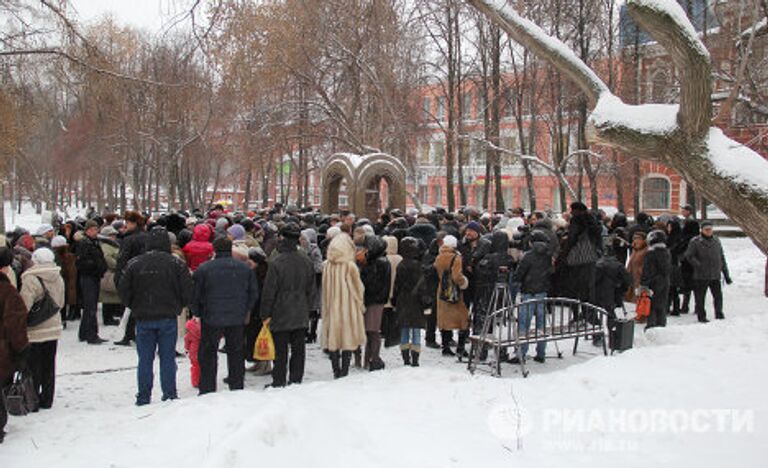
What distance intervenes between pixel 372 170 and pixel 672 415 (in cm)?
1470

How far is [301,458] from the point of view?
4953 millimetres

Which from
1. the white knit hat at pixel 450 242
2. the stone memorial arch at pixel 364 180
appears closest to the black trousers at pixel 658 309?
the white knit hat at pixel 450 242

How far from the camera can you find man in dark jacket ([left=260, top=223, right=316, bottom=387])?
23.7 ft

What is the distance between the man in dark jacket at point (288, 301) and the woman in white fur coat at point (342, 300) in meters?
0.37

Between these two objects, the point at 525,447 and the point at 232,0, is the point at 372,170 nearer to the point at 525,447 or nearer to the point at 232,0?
the point at 232,0

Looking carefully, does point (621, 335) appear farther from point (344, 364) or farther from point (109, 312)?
point (109, 312)

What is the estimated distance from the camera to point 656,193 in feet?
124

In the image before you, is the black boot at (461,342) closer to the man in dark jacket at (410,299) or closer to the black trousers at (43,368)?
the man in dark jacket at (410,299)

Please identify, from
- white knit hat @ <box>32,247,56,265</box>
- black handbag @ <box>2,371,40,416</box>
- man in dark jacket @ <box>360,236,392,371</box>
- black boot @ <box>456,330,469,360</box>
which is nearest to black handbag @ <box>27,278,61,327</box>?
white knit hat @ <box>32,247,56,265</box>

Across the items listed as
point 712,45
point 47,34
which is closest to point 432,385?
point 47,34

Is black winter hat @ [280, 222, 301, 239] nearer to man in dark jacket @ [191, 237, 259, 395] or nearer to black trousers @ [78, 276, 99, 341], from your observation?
man in dark jacket @ [191, 237, 259, 395]

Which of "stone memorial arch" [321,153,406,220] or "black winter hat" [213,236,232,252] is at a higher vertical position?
"stone memorial arch" [321,153,406,220]

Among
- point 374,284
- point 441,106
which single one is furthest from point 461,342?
point 441,106

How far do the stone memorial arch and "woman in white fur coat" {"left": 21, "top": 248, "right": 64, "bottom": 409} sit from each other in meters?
13.3
